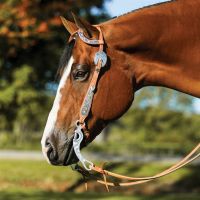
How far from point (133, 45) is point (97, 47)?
0.27m

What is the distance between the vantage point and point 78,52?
3848 mm

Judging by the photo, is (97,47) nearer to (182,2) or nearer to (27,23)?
(182,2)

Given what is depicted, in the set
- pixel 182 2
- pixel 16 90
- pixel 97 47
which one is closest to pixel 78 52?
pixel 97 47

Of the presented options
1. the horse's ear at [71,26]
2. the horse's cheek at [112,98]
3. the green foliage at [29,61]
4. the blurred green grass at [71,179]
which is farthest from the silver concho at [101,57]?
the blurred green grass at [71,179]

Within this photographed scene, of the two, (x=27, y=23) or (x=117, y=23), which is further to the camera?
(x=27, y=23)

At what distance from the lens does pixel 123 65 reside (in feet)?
12.7

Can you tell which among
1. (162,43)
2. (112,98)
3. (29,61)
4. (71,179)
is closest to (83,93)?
(112,98)

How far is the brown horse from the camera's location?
3.78m

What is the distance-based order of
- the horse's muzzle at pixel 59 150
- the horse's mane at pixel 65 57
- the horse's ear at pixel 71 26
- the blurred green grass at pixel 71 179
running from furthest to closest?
1. the blurred green grass at pixel 71 179
2. the horse's ear at pixel 71 26
3. the horse's mane at pixel 65 57
4. the horse's muzzle at pixel 59 150

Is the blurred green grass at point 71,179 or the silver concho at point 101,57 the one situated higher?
the blurred green grass at point 71,179

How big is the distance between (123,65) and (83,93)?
0.35 metres

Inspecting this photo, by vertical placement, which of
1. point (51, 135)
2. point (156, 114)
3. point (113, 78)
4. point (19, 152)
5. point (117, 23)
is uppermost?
point (156, 114)

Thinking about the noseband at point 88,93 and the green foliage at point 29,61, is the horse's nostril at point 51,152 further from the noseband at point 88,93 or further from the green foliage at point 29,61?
the green foliage at point 29,61

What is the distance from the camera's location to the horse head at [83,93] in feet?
12.4
